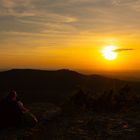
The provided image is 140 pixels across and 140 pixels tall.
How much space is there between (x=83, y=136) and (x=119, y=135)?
3.74 ft

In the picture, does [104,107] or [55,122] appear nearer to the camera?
[55,122]

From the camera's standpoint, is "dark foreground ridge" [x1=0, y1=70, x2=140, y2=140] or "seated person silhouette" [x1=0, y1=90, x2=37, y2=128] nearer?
"dark foreground ridge" [x1=0, y1=70, x2=140, y2=140]

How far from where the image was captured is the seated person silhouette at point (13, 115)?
1435 cm

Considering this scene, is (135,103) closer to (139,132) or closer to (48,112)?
(48,112)

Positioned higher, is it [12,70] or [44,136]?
[12,70]

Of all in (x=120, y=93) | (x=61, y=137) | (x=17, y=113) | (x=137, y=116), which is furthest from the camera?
(x=120, y=93)

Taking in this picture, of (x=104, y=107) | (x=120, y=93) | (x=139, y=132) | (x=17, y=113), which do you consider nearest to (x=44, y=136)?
(x=17, y=113)

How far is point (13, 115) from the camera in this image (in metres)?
14.4

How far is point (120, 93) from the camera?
68.0 ft

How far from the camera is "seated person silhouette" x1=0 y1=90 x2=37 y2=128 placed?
14352 mm

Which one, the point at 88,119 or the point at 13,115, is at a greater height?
the point at 13,115

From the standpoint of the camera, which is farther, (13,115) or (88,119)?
(88,119)

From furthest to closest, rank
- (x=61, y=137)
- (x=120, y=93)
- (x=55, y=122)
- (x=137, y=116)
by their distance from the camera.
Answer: (x=120, y=93), (x=137, y=116), (x=55, y=122), (x=61, y=137)

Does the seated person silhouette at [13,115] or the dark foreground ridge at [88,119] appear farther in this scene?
the seated person silhouette at [13,115]
